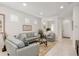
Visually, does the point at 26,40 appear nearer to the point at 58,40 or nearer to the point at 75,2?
the point at 58,40

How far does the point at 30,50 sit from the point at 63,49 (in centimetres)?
93

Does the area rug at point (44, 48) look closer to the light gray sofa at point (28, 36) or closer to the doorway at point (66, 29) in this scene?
the light gray sofa at point (28, 36)

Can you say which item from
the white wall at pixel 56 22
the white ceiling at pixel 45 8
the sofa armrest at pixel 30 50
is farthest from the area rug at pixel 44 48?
the white ceiling at pixel 45 8

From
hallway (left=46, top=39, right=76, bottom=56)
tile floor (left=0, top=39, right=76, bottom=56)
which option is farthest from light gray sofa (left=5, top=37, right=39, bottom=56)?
hallway (left=46, top=39, right=76, bottom=56)

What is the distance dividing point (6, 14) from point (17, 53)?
1.05 meters

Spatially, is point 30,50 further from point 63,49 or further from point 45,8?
point 45,8

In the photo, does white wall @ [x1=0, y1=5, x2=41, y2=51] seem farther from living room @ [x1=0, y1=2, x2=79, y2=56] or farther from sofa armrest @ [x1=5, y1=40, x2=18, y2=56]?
sofa armrest @ [x1=5, y1=40, x2=18, y2=56]

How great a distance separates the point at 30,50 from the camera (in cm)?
267

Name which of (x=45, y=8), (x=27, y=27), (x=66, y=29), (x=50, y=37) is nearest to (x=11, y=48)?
(x=27, y=27)

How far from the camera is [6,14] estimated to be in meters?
2.54

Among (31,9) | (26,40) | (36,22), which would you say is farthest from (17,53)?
(31,9)

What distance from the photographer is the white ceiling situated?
8.61ft

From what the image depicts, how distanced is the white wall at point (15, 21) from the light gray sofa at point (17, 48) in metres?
0.19

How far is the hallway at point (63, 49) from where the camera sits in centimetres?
271
